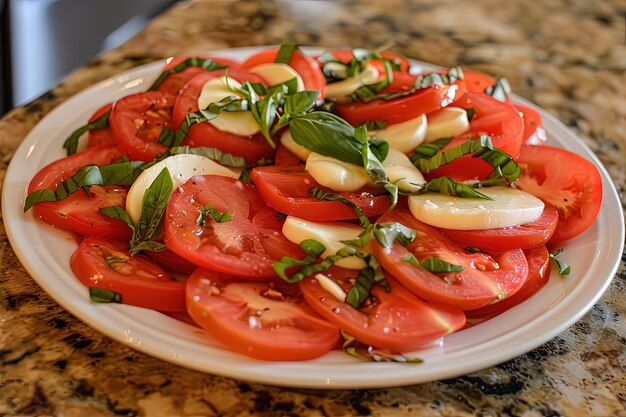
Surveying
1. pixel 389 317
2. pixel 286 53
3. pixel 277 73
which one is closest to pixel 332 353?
pixel 389 317

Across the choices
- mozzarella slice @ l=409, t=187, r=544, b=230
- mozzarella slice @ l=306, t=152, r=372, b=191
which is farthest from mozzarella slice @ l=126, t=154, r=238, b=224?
mozzarella slice @ l=409, t=187, r=544, b=230

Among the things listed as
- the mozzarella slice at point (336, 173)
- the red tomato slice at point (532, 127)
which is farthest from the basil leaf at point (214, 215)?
the red tomato slice at point (532, 127)

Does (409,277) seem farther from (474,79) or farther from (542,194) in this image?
(474,79)

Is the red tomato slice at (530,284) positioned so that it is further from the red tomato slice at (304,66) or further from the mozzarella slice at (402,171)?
the red tomato slice at (304,66)

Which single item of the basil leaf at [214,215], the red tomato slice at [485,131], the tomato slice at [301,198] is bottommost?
the red tomato slice at [485,131]

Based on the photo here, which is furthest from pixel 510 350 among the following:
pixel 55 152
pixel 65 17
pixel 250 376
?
pixel 65 17

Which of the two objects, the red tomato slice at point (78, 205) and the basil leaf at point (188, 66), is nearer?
the red tomato slice at point (78, 205)

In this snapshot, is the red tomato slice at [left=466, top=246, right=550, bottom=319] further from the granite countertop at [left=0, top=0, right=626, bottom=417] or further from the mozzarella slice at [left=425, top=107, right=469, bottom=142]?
the mozzarella slice at [left=425, top=107, right=469, bottom=142]
